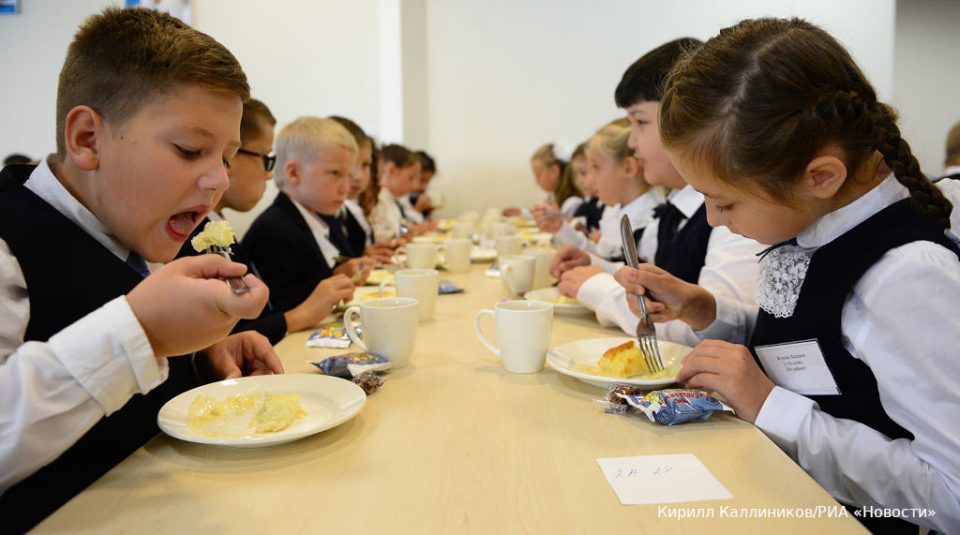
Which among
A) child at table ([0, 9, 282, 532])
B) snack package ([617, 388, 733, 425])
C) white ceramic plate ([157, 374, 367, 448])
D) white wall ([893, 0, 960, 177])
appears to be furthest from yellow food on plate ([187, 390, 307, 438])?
white wall ([893, 0, 960, 177])

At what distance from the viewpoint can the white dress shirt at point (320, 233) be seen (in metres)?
2.40

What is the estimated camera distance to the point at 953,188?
104 centimetres

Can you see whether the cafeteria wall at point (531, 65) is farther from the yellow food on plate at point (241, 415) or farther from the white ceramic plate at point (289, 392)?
the yellow food on plate at point (241, 415)

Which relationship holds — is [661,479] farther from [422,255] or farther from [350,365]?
[422,255]

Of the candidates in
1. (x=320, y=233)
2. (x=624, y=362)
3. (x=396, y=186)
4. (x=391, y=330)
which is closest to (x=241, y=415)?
(x=391, y=330)

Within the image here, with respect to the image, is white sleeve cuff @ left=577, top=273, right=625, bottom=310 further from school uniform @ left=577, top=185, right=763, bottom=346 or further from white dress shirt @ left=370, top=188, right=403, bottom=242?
white dress shirt @ left=370, top=188, right=403, bottom=242

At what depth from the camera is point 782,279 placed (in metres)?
1.05

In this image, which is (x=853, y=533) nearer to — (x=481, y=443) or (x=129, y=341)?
(x=481, y=443)

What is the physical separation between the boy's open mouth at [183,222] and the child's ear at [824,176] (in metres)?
0.92

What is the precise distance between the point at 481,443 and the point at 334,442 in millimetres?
193

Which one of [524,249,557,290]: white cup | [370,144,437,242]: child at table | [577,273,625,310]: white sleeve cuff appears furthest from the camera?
[370,144,437,242]: child at table

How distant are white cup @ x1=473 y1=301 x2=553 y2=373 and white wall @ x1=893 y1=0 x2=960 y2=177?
23.8 ft

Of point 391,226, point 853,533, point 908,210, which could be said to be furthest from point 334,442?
point 391,226

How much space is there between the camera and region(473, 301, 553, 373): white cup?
3.70 ft
